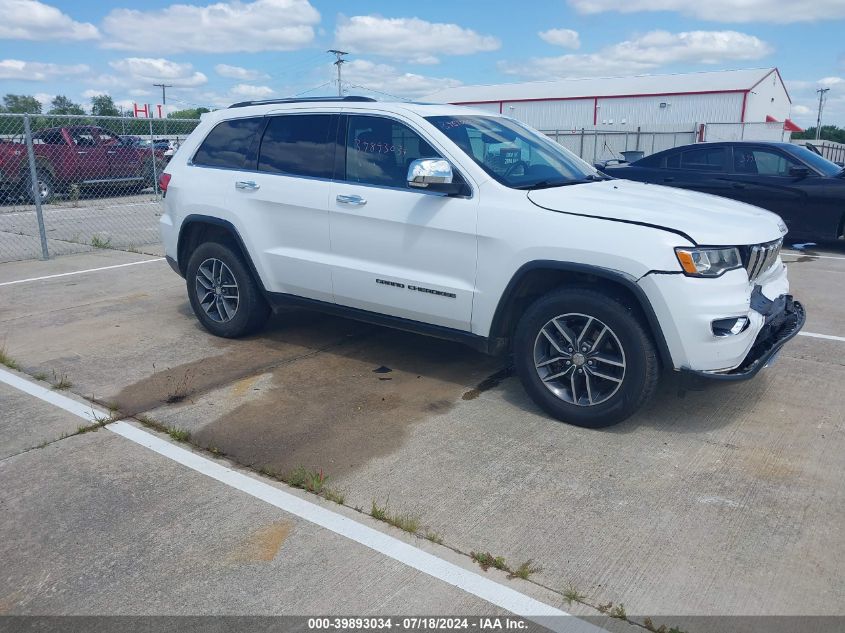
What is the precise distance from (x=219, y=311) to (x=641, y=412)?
137 inches

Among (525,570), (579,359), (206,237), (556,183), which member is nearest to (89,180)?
(206,237)

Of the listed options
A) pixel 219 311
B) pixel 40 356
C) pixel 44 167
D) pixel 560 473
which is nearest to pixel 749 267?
pixel 560 473

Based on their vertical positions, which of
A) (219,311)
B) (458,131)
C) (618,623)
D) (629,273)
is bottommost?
(618,623)

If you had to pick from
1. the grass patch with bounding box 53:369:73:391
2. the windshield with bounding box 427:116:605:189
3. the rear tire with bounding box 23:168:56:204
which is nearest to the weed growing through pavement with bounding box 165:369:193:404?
the grass patch with bounding box 53:369:73:391

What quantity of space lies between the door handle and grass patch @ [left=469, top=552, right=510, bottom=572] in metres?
2.69

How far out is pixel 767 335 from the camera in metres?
4.41

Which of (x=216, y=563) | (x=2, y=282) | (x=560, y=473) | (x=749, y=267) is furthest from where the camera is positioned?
(x=2, y=282)

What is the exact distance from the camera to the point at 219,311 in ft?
20.1

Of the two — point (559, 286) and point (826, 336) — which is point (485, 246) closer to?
point (559, 286)

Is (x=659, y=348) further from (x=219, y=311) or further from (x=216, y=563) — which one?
(x=219, y=311)

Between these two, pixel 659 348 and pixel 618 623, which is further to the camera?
pixel 659 348

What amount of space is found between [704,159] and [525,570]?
9.48m

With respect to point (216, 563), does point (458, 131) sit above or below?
above

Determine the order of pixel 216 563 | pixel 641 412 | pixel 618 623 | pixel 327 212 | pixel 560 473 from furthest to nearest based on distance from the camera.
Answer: pixel 327 212
pixel 641 412
pixel 560 473
pixel 216 563
pixel 618 623
